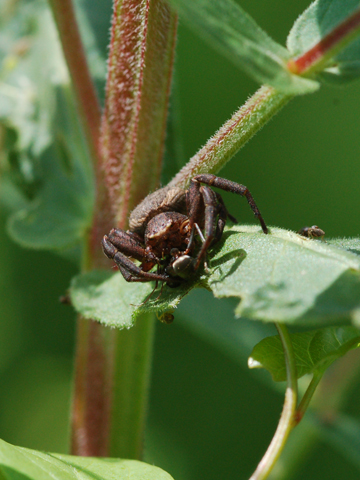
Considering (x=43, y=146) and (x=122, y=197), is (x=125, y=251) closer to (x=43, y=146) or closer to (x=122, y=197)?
(x=122, y=197)

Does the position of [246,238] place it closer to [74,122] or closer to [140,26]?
[140,26]

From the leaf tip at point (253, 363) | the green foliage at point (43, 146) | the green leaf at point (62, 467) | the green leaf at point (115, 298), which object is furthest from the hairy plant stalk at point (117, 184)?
the leaf tip at point (253, 363)

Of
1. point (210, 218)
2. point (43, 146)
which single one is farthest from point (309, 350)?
point (43, 146)

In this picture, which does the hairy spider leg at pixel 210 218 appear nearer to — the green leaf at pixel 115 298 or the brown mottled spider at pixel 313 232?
the green leaf at pixel 115 298

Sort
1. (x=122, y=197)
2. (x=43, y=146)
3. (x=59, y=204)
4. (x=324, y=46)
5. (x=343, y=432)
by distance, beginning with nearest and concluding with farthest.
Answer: (x=324, y=46) → (x=122, y=197) → (x=59, y=204) → (x=43, y=146) → (x=343, y=432)

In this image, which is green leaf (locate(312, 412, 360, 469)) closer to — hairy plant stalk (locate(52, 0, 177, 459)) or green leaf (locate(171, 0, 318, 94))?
hairy plant stalk (locate(52, 0, 177, 459))

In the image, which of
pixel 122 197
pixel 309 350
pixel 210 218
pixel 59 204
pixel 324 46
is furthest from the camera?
pixel 59 204

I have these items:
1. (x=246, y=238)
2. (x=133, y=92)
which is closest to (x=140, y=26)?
(x=133, y=92)
